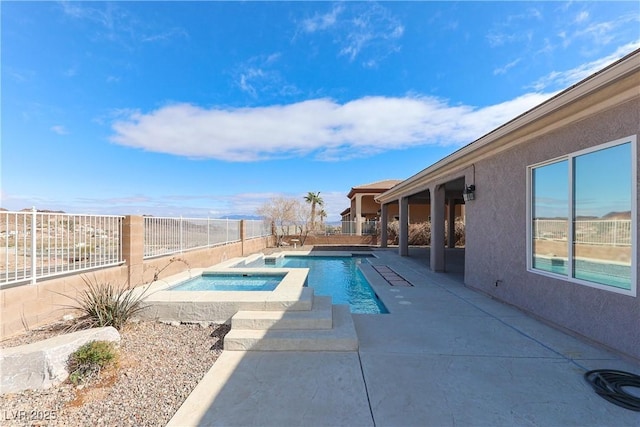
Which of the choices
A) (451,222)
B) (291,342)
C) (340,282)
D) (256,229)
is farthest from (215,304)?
(451,222)

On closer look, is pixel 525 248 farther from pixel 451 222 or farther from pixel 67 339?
pixel 451 222

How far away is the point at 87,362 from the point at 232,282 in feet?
18.8

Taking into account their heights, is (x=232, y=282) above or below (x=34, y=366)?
below

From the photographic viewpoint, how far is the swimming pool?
24.4 feet

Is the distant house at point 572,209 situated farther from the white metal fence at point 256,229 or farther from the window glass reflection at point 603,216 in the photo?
the white metal fence at point 256,229

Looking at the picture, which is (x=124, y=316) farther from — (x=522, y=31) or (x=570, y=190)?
(x=522, y=31)

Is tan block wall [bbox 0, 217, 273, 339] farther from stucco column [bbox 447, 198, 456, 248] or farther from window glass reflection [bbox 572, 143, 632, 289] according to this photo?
stucco column [bbox 447, 198, 456, 248]

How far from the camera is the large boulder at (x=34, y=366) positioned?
3244 mm

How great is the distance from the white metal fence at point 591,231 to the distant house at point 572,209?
2 centimetres

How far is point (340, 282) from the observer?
33.9 ft

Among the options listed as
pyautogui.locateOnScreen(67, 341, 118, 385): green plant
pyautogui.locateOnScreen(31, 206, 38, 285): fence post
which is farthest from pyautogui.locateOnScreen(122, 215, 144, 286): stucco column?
pyautogui.locateOnScreen(67, 341, 118, 385): green plant

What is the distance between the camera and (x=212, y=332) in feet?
16.8

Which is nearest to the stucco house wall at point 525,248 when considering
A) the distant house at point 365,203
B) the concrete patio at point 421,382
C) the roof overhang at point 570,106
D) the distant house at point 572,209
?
the distant house at point 572,209

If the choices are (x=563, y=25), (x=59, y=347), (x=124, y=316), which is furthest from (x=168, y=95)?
(x=563, y=25)
